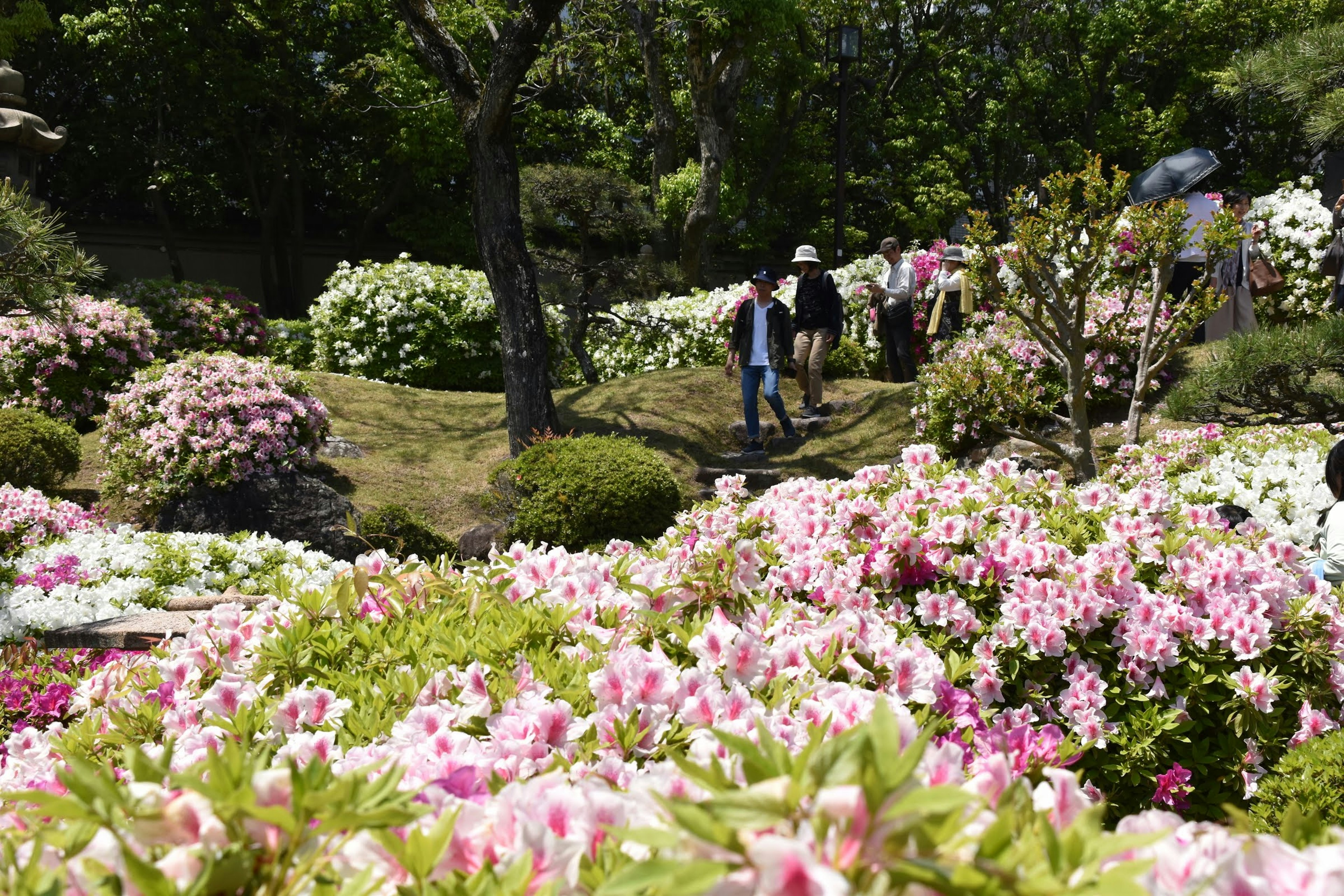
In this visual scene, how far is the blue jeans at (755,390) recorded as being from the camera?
10.5 meters

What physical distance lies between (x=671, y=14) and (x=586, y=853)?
62.2 feet

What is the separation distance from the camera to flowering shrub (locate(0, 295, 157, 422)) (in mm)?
10711

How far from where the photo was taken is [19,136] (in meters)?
10.2

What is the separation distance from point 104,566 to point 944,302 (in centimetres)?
918

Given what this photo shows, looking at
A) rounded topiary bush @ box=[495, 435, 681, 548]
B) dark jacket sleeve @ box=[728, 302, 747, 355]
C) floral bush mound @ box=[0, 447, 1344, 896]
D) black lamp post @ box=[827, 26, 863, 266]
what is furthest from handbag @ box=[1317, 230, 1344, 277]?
black lamp post @ box=[827, 26, 863, 266]

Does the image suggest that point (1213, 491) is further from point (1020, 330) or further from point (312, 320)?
point (312, 320)

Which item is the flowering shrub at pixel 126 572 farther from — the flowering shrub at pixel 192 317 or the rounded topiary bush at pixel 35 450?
the flowering shrub at pixel 192 317

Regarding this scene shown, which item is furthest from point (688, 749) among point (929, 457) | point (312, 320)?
point (312, 320)

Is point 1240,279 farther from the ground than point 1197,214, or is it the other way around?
point 1197,214

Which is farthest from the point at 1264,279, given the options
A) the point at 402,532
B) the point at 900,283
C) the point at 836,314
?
the point at 402,532

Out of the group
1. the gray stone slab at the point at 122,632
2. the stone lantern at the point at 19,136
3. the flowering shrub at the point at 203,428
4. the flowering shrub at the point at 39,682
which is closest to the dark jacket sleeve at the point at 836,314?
the flowering shrub at the point at 203,428

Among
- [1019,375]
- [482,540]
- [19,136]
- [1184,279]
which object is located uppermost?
[19,136]

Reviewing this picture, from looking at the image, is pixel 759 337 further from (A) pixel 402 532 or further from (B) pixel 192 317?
(B) pixel 192 317

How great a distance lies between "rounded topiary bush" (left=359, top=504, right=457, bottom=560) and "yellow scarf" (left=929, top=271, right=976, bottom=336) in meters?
6.39
